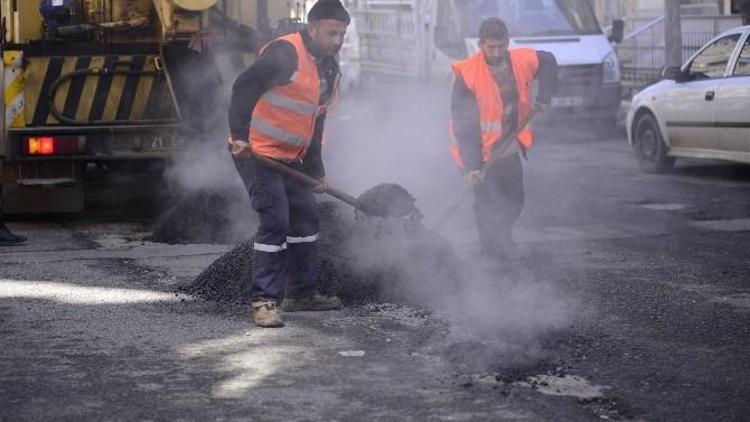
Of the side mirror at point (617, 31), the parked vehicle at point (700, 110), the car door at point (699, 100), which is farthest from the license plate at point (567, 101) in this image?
the car door at point (699, 100)

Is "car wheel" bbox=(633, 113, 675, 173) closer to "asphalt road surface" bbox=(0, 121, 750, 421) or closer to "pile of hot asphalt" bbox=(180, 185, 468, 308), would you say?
"asphalt road surface" bbox=(0, 121, 750, 421)

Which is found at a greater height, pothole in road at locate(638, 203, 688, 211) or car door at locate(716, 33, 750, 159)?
car door at locate(716, 33, 750, 159)

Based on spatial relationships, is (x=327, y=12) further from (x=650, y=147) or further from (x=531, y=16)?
(x=531, y=16)

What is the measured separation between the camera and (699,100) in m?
13.7

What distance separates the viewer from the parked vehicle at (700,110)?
13125mm

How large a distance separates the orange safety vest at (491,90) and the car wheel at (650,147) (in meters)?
5.92

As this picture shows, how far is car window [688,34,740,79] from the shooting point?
1359cm

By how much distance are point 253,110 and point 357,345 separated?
4.61 feet

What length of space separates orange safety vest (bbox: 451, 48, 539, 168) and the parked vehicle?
4657 mm

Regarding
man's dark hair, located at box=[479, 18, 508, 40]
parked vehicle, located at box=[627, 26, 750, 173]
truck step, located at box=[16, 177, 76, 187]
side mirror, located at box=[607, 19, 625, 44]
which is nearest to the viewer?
man's dark hair, located at box=[479, 18, 508, 40]

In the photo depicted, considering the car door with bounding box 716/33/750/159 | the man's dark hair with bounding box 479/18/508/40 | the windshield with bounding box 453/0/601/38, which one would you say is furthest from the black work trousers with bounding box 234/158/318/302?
the windshield with bounding box 453/0/601/38

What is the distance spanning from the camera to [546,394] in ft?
17.9

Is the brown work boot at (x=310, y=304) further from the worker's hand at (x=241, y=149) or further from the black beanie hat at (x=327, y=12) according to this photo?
the black beanie hat at (x=327, y=12)

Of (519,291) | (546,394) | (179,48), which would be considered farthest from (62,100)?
(546,394)
